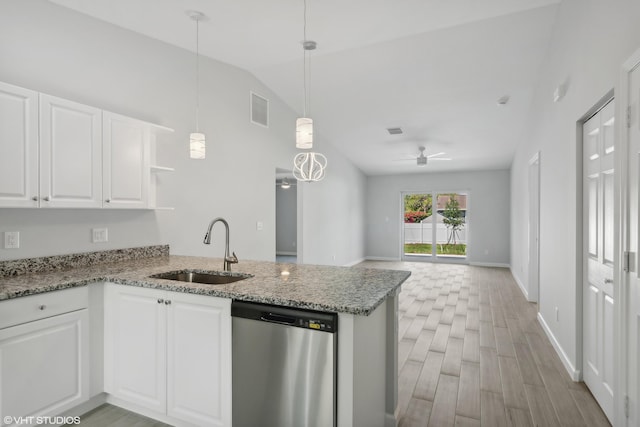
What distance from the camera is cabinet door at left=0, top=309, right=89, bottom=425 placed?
6.14 feet

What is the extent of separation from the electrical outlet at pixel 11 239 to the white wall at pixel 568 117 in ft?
12.7

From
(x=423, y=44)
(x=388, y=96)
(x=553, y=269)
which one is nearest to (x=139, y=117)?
(x=423, y=44)

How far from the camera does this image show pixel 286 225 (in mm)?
10320

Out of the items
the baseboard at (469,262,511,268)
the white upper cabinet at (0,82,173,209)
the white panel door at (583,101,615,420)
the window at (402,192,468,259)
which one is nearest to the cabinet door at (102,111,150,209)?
the white upper cabinet at (0,82,173,209)

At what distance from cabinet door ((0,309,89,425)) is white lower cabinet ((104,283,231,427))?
6.7 inches

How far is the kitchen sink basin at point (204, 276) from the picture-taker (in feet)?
8.04

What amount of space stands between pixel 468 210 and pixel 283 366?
8650mm

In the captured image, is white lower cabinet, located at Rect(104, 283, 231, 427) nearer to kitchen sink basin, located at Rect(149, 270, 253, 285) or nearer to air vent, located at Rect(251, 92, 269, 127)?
kitchen sink basin, located at Rect(149, 270, 253, 285)

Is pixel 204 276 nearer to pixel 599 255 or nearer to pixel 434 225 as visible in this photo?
pixel 599 255

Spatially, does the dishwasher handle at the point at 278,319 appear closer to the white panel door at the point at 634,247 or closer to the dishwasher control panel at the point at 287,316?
the dishwasher control panel at the point at 287,316

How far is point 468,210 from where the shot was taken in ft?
30.6

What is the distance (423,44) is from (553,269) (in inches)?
110

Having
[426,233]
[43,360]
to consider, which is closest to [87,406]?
[43,360]

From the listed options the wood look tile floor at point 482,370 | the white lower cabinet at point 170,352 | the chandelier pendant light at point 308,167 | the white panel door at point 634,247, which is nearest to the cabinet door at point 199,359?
the white lower cabinet at point 170,352
